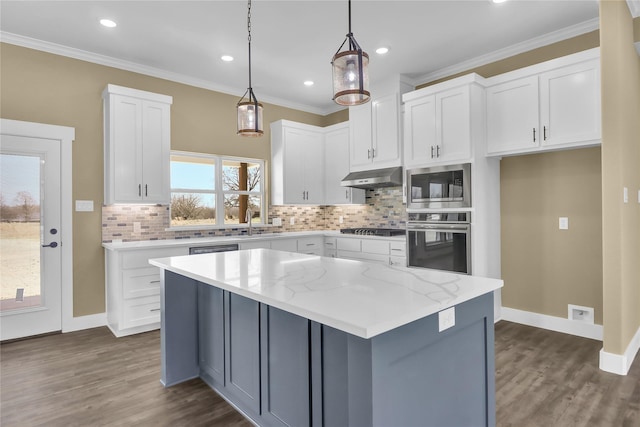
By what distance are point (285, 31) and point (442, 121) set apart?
1.88 meters

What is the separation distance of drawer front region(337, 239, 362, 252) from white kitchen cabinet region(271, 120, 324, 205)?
896 millimetres

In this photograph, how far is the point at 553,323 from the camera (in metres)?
3.69

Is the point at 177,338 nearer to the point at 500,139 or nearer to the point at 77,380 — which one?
the point at 77,380

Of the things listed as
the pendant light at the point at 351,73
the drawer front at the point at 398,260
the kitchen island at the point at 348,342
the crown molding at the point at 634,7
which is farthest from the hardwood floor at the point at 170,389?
the crown molding at the point at 634,7

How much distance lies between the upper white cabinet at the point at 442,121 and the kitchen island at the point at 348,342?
7.11 feet

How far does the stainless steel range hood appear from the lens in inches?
180

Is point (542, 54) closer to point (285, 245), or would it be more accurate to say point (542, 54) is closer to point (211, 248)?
point (285, 245)

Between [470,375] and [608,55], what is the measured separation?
8.50 ft

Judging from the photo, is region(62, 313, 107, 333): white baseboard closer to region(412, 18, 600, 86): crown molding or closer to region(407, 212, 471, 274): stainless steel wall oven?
region(407, 212, 471, 274): stainless steel wall oven

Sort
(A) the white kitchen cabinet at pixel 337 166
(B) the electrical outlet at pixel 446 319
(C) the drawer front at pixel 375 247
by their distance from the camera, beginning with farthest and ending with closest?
1. (A) the white kitchen cabinet at pixel 337 166
2. (C) the drawer front at pixel 375 247
3. (B) the electrical outlet at pixel 446 319

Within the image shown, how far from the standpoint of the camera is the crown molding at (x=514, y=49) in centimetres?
Result: 346

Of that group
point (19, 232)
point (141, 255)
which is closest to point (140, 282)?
point (141, 255)

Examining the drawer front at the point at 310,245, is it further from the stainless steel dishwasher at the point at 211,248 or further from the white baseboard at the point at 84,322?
the white baseboard at the point at 84,322

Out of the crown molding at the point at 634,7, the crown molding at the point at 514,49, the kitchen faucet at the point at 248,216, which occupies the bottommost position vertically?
the kitchen faucet at the point at 248,216
